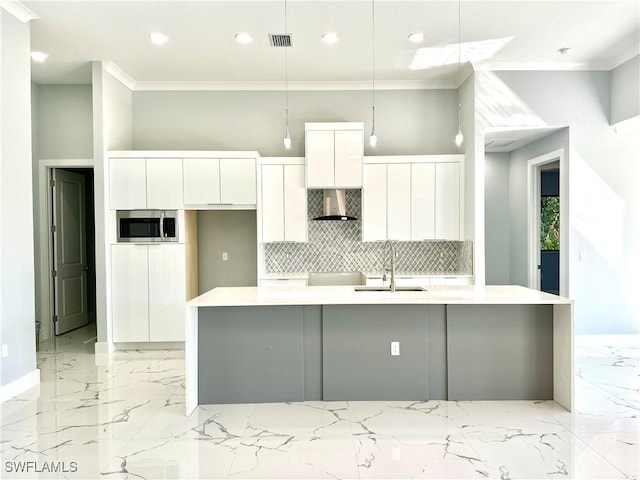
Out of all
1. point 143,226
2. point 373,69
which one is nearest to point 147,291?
Answer: point 143,226

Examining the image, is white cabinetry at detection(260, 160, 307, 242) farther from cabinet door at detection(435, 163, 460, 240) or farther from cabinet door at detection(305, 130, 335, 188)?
cabinet door at detection(435, 163, 460, 240)

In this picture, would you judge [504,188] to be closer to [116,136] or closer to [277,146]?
[277,146]

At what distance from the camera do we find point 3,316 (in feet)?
11.8

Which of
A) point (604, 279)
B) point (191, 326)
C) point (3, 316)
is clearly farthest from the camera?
point (604, 279)

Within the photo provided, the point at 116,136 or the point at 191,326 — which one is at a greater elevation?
the point at 116,136

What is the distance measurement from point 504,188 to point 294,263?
3.72 m

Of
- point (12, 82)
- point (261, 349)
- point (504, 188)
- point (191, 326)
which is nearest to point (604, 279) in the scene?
point (504, 188)

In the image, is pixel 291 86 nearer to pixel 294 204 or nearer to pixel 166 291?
pixel 294 204

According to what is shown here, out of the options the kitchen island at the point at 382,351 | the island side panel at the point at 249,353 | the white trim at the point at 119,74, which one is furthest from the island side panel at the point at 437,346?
the white trim at the point at 119,74

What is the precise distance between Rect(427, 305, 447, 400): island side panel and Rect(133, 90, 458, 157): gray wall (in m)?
2.88

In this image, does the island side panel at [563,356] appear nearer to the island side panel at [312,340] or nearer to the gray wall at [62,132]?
the island side panel at [312,340]

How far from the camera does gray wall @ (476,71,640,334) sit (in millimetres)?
5137

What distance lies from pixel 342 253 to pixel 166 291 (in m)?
2.17

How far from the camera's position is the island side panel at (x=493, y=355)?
3.47 m
